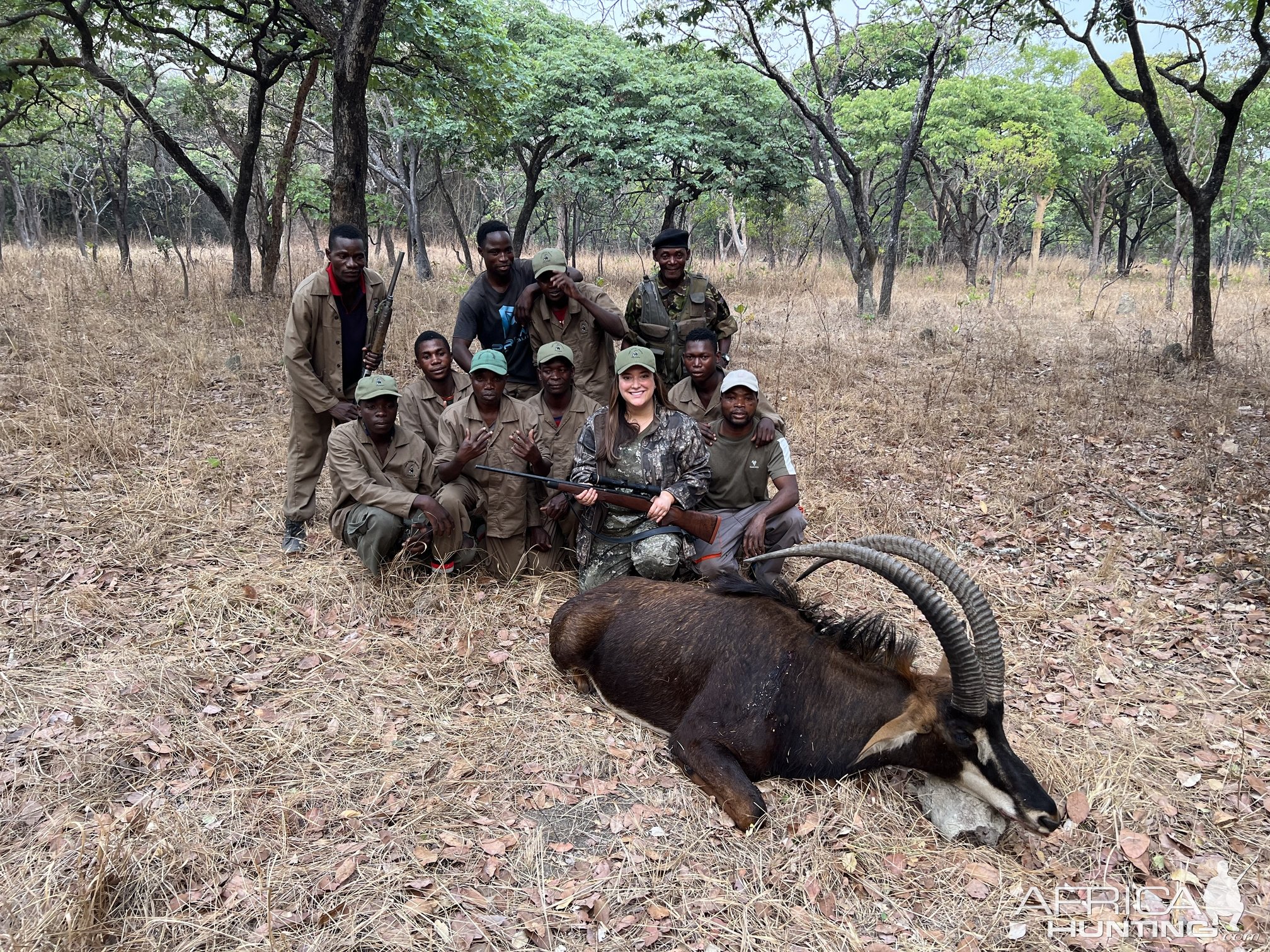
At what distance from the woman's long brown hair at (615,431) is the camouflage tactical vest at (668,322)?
60.0 inches

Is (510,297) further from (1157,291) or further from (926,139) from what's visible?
(926,139)

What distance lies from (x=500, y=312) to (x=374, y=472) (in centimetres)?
173

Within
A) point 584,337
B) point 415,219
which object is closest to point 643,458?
point 584,337

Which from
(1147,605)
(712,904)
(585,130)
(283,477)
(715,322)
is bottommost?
(712,904)

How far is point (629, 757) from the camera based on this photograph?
4.07 metres

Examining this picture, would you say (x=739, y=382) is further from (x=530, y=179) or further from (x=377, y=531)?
(x=530, y=179)

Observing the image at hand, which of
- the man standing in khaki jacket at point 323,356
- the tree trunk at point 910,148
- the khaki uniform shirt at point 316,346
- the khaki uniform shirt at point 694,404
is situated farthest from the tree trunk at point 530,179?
the khaki uniform shirt at point 694,404

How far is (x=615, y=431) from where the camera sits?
5.15 metres

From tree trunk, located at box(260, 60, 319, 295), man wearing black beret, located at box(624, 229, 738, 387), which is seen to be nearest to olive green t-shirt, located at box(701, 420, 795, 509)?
man wearing black beret, located at box(624, 229, 738, 387)

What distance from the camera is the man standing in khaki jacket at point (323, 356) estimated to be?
19.0 ft

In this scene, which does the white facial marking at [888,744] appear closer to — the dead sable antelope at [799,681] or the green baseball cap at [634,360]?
the dead sable antelope at [799,681]

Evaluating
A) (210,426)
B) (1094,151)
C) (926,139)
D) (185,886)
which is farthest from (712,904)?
(1094,151)

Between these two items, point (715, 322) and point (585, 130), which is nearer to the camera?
point (715, 322)

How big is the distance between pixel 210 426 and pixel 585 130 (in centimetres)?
1397
